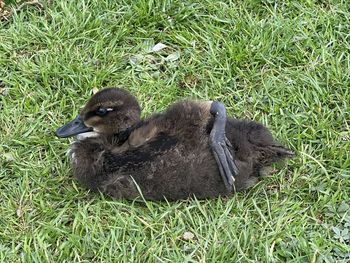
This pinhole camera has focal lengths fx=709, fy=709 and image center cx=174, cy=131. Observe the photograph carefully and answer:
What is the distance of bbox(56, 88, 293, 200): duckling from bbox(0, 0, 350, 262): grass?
0.11 metres

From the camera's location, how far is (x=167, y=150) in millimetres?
3791

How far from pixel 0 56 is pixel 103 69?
742 mm

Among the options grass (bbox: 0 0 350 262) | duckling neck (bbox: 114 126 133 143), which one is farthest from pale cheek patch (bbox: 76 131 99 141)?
grass (bbox: 0 0 350 262)

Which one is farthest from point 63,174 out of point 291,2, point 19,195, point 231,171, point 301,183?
point 291,2

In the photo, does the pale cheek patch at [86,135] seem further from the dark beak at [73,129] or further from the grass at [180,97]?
the grass at [180,97]

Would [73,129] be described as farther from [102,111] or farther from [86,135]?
[102,111]

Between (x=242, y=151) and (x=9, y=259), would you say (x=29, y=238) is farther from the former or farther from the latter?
(x=242, y=151)

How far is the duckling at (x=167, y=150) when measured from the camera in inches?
149

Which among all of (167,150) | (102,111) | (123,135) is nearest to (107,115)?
(102,111)

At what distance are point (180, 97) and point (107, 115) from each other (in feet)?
2.55

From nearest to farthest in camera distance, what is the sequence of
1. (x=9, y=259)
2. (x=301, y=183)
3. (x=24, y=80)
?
(x=9, y=259) → (x=301, y=183) → (x=24, y=80)

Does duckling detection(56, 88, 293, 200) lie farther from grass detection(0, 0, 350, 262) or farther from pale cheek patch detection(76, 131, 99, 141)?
→ grass detection(0, 0, 350, 262)

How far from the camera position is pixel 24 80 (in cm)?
471

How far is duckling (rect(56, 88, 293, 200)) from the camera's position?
3789 millimetres
